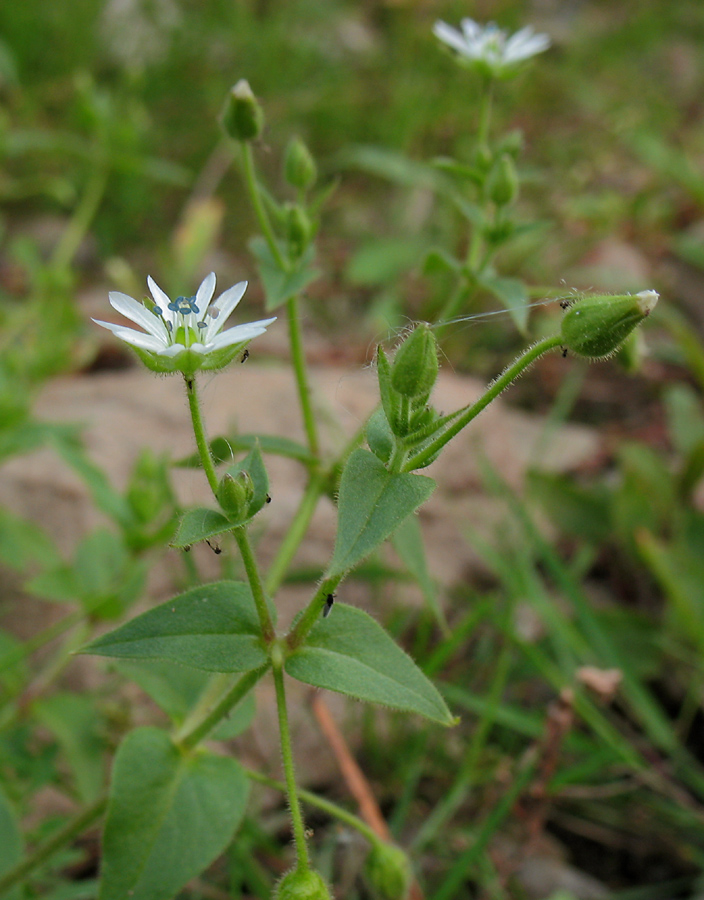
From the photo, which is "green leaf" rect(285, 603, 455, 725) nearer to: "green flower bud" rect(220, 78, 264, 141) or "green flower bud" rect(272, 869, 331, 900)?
"green flower bud" rect(272, 869, 331, 900)

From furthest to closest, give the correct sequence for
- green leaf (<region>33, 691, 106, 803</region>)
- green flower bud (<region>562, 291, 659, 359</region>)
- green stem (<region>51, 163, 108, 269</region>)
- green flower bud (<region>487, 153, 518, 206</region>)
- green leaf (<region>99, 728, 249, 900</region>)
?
1. green stem (<region>51, 163, 108, 269</region>)
2. green leaf (<region>33, 691, 106, 803</region>)
3. green flower bud (<region>487, 153, 518, 206</region>)
4. green leaf (<region>99, 728, 249, 900</region>)
5. green flower bud (<region>562, 291, 659, 359</region>)

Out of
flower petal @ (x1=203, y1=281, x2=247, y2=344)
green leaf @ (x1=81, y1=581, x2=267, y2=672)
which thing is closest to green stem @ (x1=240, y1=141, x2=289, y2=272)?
flower petal @ (x1=203, y1=281, x2=247, y2=344)

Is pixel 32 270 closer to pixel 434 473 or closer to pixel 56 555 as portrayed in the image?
pixel 56 555

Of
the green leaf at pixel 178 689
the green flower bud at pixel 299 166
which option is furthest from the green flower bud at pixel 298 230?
the green leaf at pixel 178 689

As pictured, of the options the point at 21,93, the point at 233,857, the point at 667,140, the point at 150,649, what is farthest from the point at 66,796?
the point at 667,140

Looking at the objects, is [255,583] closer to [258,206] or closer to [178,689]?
[178,689]

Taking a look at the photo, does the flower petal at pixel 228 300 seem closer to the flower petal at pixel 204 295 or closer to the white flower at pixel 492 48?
the flower petal at pixel 204 295
